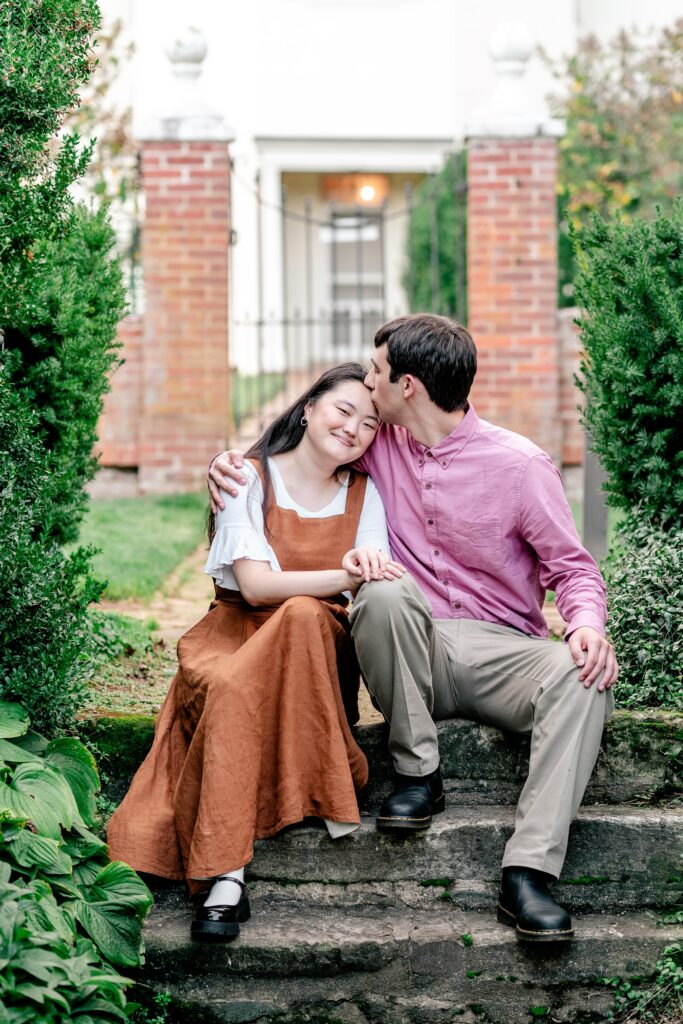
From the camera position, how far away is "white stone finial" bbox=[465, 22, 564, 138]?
308 inches

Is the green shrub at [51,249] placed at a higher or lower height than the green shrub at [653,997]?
higher

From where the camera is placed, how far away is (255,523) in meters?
3.34

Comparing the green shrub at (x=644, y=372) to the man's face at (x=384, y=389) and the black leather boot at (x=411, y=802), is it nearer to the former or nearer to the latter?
the man's face at (x=384, y=389)

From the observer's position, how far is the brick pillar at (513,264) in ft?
25.9

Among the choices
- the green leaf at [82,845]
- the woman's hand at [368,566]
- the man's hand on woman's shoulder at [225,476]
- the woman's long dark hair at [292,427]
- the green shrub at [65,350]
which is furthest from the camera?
the green shrub at [65,350]

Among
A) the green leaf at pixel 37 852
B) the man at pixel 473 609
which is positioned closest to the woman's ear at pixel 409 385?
the man at pixel 473 609

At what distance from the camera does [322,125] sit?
Answer: 15.7 meters

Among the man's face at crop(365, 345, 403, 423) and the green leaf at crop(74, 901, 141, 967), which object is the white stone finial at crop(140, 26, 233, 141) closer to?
the man's face at crop(365, 345, 403, 423)

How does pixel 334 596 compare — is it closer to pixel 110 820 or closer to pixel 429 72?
pixel 110 820

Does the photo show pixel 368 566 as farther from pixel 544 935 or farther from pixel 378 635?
pixel 544 935

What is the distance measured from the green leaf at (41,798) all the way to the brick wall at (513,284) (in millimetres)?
5459

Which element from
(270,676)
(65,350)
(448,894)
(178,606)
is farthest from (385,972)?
(178,606)

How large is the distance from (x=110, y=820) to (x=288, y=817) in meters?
0.50

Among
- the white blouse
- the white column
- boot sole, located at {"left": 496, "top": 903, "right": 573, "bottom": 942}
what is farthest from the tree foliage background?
boot sole, located at {"left": 496, "top": 903, "right": 573, "bottom": 942}
